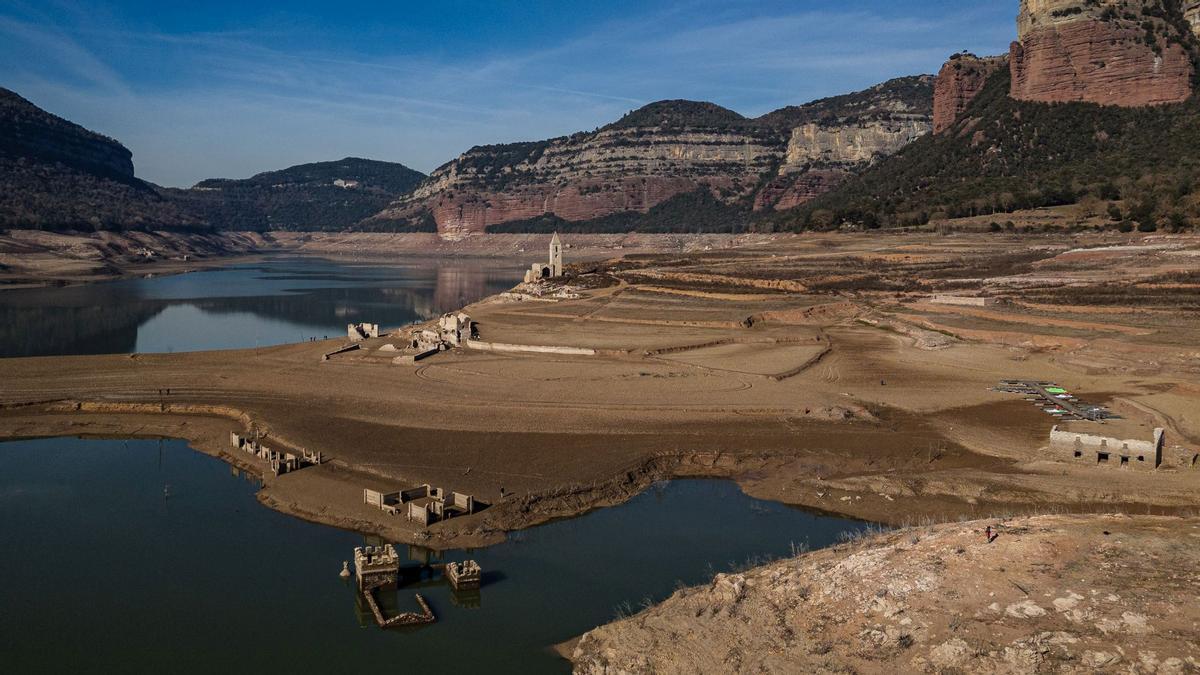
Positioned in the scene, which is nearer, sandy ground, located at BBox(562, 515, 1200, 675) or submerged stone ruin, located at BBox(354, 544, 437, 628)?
sandy ground, located at BBox(562, 515, 1200, 675)

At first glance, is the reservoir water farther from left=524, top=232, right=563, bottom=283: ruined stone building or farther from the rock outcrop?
the rock outcrop

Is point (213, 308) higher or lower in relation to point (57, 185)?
lower

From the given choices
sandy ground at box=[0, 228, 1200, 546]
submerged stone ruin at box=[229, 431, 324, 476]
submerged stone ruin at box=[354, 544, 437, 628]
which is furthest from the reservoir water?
sandy ground at box=[0, 228, 1200, 546]

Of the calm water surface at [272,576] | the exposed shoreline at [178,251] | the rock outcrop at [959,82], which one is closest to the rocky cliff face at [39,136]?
the exposed shoreline at [178,251]

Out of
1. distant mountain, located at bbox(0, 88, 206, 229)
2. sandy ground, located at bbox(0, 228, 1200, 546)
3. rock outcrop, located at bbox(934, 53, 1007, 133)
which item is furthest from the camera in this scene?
distant mountain, located at bbox(0, 88, 206, 229)

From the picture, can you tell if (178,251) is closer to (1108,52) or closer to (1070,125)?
(1070,125)

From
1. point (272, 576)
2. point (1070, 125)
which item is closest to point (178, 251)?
point (1070, 125)
